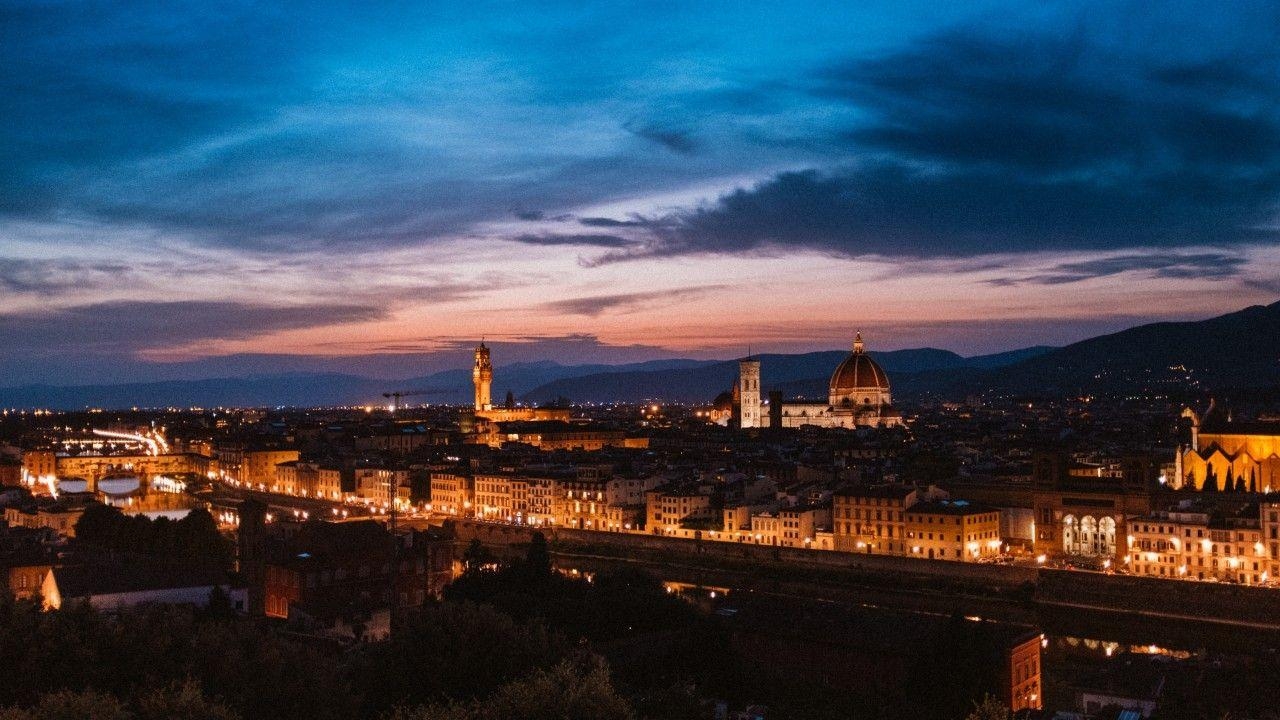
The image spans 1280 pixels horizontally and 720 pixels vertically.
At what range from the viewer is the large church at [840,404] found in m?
83.9

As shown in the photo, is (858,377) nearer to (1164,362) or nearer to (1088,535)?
(1088,535)

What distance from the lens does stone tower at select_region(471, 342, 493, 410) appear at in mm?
105438

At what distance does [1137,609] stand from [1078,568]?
320 centimetres

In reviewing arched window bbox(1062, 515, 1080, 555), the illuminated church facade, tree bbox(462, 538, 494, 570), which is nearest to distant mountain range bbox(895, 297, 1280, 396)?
the illuminated church facade

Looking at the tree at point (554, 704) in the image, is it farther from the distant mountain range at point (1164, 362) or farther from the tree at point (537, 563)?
the distant mountain range at point (1164, 362)

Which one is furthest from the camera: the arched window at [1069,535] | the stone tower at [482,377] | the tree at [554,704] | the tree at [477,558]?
the stone tower at [482,377]

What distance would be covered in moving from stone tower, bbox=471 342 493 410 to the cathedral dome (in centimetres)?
3058

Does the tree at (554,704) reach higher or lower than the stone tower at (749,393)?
lower

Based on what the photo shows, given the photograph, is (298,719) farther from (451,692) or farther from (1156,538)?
(1156,538)

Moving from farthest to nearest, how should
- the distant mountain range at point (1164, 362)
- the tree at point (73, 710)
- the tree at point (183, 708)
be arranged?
the distant mountain range at point (1164, 362), the tree at point (183, 708), the tree at point (73, 710)

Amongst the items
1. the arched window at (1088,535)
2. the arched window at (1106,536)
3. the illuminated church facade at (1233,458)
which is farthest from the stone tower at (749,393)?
the arched window at (1106,536)

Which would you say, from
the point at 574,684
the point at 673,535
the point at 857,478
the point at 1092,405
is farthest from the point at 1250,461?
the point at 1092,405

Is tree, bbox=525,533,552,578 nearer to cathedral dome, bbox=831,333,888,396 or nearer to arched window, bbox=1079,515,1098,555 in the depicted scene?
arched window, bbox=1079,515,1098,555

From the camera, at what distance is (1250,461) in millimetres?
39688
